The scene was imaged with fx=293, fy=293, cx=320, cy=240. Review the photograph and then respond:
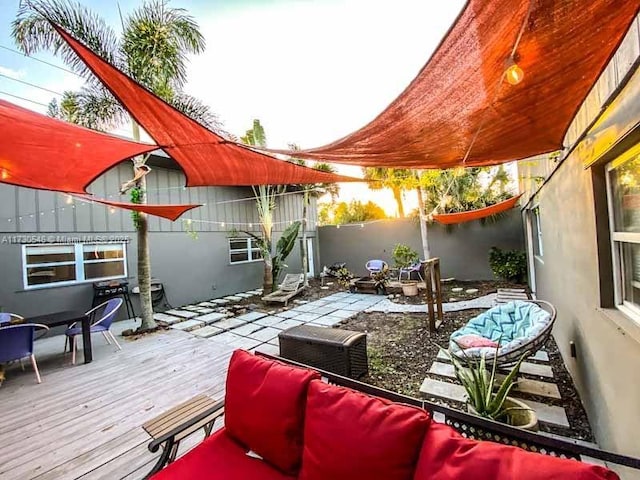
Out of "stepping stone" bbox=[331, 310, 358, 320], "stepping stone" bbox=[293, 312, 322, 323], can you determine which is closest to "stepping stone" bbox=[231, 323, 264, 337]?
"stepping stone" bbox=[293, 312, 322, 323]

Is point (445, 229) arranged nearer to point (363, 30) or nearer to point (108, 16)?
point (363, 30)

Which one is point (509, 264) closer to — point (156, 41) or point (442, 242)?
point (442, 242)

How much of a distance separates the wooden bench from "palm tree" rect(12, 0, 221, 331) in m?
4.50

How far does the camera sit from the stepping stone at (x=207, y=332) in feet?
18.5

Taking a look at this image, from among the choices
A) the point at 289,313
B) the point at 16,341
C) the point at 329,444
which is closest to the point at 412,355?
the point at 329,444

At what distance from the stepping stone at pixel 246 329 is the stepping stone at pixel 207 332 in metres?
0.34

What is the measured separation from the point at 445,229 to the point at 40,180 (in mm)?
9863

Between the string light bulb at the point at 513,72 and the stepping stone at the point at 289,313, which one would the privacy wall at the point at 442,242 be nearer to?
the stepping stone at the point at 289,313

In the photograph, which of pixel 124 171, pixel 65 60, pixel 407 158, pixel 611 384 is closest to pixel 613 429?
pixel 611 384

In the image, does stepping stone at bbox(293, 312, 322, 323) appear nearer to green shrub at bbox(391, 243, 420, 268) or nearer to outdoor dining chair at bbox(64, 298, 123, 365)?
outdoor dining chair at bbox(64, 298, 123, 365)

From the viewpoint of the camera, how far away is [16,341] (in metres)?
3.74

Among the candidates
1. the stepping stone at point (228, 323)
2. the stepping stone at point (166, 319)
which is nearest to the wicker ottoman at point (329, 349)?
the stepping stone at point (228, 323)

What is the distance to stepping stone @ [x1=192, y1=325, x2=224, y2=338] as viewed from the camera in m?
5.63

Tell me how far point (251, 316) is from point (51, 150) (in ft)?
16.9
